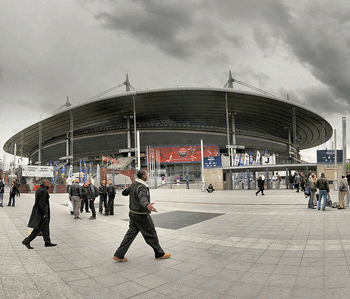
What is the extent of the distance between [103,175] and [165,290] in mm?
25830

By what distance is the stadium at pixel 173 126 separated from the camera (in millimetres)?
47156

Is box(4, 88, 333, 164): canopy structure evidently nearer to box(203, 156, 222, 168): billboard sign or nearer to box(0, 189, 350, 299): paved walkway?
box(203, 156, 222, 168): billboard sign

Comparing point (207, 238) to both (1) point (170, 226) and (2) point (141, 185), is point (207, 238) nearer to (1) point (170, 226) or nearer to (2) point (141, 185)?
(1) point (170, 226)

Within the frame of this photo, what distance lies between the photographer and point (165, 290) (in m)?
3.57

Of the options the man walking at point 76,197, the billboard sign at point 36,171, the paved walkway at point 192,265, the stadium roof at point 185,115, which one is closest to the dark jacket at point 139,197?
the paved walkway at point 192,265

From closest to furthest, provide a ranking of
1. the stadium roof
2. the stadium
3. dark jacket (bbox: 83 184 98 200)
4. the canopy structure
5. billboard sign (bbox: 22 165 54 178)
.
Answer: dark jacket (bbox: 83 184 98 200), billboard sign (bbox: 22 165 54 178), the stadium roof, the canopy structure, the stadium

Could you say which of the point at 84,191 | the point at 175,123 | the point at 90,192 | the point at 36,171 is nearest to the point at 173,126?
the point at 175,123

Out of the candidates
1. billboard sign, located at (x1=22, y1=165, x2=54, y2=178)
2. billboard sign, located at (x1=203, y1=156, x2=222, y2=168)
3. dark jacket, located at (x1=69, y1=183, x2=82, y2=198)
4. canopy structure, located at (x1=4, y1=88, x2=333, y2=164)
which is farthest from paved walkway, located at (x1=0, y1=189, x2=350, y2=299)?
canopy structure, located at (x1=4, y1=88, x2=333, y2=164)

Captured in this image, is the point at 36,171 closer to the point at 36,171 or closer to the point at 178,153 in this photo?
the point at 36,171

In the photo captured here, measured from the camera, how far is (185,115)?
54344 mm

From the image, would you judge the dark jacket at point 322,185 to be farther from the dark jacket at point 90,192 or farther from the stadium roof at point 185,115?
the stadium roof at point 185,115

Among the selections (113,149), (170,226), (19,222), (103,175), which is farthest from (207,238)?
(113,149)

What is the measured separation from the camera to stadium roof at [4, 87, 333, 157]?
46281 mm

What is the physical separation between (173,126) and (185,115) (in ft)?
13.1
